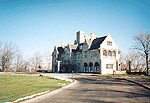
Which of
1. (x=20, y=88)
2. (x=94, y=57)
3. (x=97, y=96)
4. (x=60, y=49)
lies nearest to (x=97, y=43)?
(x=94, y=57)

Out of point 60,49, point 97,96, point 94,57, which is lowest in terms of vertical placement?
point 97,96

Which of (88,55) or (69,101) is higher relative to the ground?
(88,55)

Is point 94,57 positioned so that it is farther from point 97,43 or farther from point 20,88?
point 20,88

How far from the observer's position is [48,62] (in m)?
76.9

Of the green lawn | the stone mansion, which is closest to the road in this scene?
the green lawn

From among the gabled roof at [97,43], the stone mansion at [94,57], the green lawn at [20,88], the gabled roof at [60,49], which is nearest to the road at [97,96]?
the green lawn at [20,88]

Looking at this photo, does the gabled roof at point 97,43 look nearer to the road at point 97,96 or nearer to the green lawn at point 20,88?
the green lawn at point 20,88

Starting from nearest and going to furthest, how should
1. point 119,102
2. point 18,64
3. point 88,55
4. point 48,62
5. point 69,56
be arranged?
point 119,102, point 88,55, point 69,56, point 18,64, point 48,62

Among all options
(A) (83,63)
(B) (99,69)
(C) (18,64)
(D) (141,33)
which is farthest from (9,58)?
(D) (141,33)

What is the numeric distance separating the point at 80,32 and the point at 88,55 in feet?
44.5


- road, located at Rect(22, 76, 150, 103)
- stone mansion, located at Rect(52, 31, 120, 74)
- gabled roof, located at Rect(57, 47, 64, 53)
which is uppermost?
gabled roof, located at Rect(57, 47, 64, 53)

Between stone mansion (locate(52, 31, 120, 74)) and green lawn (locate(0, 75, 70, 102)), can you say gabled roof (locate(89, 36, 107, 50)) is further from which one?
green lawn (locate(0, 75, 70, 102))

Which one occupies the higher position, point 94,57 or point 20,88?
point 94,57

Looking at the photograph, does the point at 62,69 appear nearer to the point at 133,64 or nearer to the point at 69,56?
the point at 69,56
